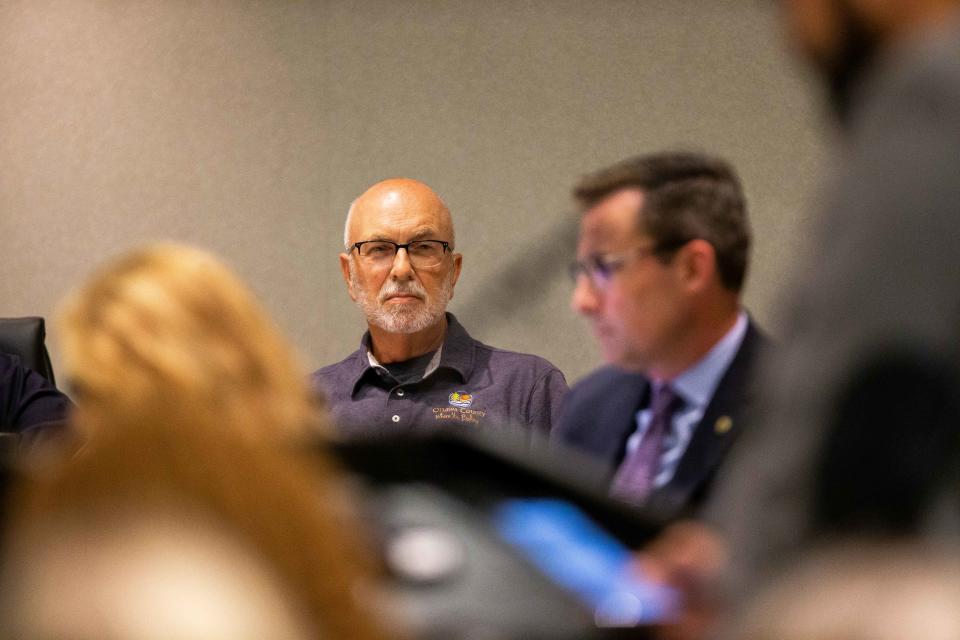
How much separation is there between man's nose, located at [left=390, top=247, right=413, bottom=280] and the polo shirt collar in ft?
0.71

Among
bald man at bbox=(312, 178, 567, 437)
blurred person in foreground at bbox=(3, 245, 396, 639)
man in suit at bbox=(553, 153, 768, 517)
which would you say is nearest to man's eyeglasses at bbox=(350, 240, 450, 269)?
bald man at bbox=(312, 178, 567, 437)

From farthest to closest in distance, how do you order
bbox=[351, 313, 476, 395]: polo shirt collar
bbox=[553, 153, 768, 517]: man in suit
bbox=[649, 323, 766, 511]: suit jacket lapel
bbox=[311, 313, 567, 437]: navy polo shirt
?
1. bbox=[351, 313, 476, 395]: polo shirt collar
2. bbox=[311, 313, 567, 437]: navy polo shirt
3. bbox=[553, 153, 768, 517]: man in suit
4. bbox=[649, 323, 766, 511]: suit jacket lapel

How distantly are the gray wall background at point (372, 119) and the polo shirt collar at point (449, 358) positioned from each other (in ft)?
4.96

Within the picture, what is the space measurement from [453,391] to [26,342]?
1180mm

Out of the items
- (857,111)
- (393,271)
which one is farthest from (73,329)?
(393,271)

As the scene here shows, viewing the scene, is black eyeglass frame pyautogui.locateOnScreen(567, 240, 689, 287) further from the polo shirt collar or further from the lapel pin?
the polo shirt collar

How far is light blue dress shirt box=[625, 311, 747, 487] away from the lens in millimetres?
2145

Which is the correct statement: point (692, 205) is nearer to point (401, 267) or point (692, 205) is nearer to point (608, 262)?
point (608, 262)

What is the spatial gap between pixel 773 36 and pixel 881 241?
4.77 metres

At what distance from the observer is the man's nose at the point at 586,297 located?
2.40 metres

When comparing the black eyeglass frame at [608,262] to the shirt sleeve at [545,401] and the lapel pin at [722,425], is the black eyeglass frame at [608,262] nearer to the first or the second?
the lapel pin at [722,425]

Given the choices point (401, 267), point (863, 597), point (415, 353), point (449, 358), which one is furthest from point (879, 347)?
point (401, 267)

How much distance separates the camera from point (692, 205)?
2.35m

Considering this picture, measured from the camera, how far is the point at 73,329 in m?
0.93
